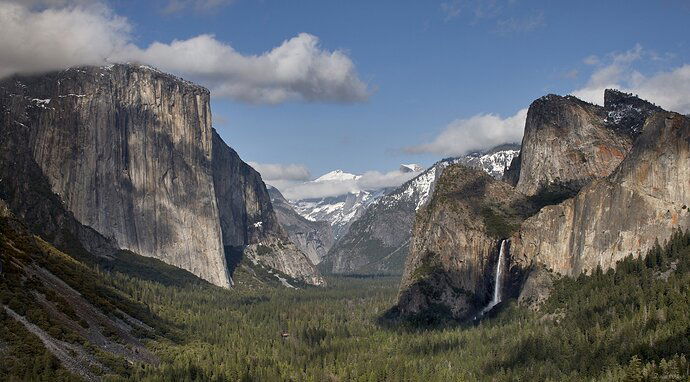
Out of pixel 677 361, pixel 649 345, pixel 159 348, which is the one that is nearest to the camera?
pixel 677 361

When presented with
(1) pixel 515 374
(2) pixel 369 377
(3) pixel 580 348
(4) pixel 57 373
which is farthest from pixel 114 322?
(3) pixel 580 348

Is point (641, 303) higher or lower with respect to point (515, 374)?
higher

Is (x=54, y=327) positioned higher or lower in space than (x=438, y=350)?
higher

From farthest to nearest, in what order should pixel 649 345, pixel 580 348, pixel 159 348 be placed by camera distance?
1. pixel 159 348
2. pixel 580 348
3. pixel 649 345

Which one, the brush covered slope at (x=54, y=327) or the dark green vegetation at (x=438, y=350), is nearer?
the brush covered slope at (x=54, y=327)

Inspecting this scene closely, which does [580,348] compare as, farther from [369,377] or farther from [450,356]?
[369,377]

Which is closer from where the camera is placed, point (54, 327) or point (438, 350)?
point (54, 327)

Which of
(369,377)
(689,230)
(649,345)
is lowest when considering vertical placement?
(369,377)

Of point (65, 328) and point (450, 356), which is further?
point (450, 356)

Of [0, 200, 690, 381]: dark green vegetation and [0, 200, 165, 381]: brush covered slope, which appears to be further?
[0, 200, 690, 381]: dark green vegetation
